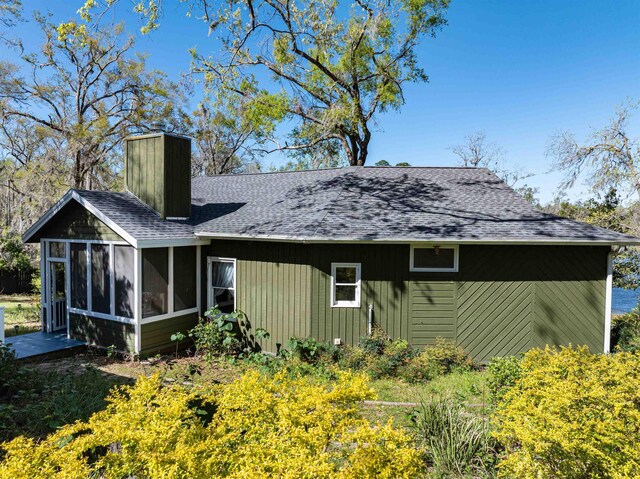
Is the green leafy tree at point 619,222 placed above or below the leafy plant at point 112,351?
above

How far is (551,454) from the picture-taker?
3199mm

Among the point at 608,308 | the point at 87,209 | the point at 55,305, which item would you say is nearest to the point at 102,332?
the point at 55,305

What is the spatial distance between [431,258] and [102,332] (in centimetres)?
871

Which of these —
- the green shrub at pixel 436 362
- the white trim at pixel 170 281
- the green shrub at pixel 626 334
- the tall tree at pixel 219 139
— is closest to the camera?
the green shrub at pixel 436 362

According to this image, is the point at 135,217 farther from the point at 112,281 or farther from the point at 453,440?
the point at 453,440

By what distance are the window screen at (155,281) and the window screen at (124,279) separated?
315 millimetres

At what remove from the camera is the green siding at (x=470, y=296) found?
28.1 feet

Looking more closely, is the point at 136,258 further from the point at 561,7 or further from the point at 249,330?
the point at 561,7

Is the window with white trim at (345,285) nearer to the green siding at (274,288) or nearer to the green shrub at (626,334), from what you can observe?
the green siding at (274,288)

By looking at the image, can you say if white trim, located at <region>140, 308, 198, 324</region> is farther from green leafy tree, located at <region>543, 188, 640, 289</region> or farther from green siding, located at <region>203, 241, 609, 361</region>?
green leafy tree, located at <region>543, 188, 640, 289</region>

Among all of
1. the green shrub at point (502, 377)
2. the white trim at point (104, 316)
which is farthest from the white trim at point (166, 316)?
the green shrub at point (502, 377)

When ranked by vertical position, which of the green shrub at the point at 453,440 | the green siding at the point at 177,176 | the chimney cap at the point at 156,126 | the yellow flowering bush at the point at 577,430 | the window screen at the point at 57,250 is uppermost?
the chimney cap at the point at 156,126

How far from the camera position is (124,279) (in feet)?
29.1

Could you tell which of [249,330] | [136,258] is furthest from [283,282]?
[136,258]
